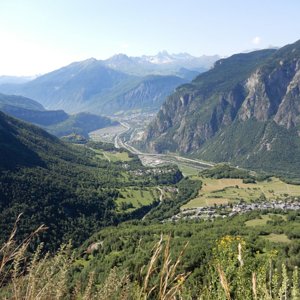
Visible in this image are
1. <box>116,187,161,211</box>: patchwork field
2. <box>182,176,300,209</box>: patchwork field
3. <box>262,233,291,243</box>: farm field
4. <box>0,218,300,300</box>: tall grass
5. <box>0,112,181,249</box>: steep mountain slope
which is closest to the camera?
<box>0,218,300,300</box>: tall grass

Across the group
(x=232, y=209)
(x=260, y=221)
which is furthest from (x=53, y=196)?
(x=260, y=221)

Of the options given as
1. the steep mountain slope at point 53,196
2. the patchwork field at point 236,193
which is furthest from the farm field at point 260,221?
the steep mountain slope at point 53,196

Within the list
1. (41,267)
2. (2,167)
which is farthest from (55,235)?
(41,267)

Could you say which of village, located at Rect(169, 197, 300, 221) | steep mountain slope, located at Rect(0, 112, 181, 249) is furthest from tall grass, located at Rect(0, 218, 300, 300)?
village, located at Rect(169, 197, 300, 221)

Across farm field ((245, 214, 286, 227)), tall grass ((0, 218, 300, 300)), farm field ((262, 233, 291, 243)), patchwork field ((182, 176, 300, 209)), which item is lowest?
patchwork field ((182, 176, 300, 209))

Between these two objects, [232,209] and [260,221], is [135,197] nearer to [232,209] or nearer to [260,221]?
[232,209]

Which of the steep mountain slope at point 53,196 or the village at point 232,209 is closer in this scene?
the steep mountain slope at point 53,196

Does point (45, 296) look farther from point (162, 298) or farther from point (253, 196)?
point (253, 196)

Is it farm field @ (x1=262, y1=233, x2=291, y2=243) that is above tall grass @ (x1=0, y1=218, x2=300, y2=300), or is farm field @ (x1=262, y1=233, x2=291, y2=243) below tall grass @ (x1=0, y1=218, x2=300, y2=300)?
below

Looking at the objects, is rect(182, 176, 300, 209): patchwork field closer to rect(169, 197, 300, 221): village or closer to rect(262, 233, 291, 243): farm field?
rect(169, 197, 300, 221): village

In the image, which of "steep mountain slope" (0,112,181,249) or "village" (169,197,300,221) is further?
"village" (169,197,300,221)

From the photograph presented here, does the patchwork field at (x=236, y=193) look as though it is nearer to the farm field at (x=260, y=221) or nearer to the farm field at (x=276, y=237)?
the farm field at (x=260, y=221)
